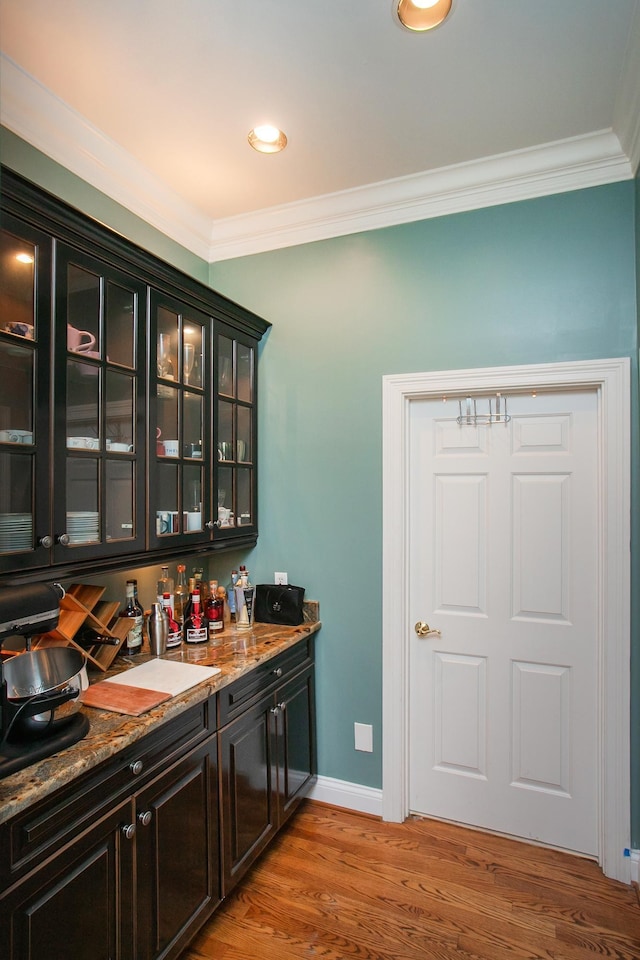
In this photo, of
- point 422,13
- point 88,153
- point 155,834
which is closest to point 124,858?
point 155,834

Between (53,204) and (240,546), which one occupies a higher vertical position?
(53,204)

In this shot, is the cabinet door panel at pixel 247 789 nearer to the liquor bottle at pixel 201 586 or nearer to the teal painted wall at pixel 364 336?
the teal painted wall at pixel 364 336

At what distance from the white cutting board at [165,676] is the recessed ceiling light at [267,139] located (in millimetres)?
2143

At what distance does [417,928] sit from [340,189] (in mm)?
3152

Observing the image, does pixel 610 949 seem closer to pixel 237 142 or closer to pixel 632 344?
pixel 632 344

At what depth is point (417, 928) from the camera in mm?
1885

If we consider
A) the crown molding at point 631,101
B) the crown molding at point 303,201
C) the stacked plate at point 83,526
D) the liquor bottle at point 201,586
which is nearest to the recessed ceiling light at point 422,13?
the crown molding at point 631,101

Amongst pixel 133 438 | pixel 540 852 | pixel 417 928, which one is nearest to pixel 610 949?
pixel 540 852

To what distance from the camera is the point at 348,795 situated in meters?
2.57

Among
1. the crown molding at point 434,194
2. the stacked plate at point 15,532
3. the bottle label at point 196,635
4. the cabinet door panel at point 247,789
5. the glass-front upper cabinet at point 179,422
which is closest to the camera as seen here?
the stacked plate at point 15,532

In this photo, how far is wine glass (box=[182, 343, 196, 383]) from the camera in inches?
87.6

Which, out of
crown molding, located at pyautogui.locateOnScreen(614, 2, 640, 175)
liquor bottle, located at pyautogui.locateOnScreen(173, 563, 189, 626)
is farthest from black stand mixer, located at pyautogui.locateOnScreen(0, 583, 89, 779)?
crown molding, located at pyautogui.locateOnScreen(614, 2, 640, 175)

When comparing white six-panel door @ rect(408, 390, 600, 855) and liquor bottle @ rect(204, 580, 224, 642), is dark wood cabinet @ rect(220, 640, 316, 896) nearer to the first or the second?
liquor bottle @ rect(204, 580, 224, 642)

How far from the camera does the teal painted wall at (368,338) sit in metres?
2.21
